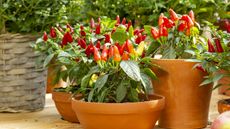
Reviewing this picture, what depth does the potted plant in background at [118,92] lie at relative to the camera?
147 cm

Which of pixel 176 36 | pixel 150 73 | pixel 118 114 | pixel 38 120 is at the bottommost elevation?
pixel 38 120

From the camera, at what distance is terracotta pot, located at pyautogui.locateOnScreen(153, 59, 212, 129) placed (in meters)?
1.61

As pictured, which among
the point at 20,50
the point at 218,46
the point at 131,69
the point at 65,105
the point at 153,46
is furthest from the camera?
the point at 20,50

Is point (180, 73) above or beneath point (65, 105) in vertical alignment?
above

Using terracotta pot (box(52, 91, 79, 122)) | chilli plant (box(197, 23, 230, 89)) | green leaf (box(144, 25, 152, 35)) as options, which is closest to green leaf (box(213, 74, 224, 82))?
chilli plant (box(197, 23, 230, 89))

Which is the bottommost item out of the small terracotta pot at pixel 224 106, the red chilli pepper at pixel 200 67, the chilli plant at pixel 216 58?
the small terracotta pot at pixel 224 106

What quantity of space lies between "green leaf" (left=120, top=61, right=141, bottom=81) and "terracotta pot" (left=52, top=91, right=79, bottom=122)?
1.24ft

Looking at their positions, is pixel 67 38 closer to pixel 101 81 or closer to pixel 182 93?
pixel 101 81

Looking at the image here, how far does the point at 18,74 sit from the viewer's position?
196 centimetres

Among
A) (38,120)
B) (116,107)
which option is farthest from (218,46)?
(38,120)

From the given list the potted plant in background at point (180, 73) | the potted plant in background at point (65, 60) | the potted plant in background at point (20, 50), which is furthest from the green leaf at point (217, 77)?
the potted plant in background at point (20, 50)

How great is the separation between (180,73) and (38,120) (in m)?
0.59

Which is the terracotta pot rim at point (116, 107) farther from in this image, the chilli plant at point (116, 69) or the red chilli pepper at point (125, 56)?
the red chilli pepper at point (125, 56)

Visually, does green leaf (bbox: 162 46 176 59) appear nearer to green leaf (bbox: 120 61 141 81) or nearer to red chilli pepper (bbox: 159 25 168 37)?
red chilli pepper (bbox: 159 25 168 37)
